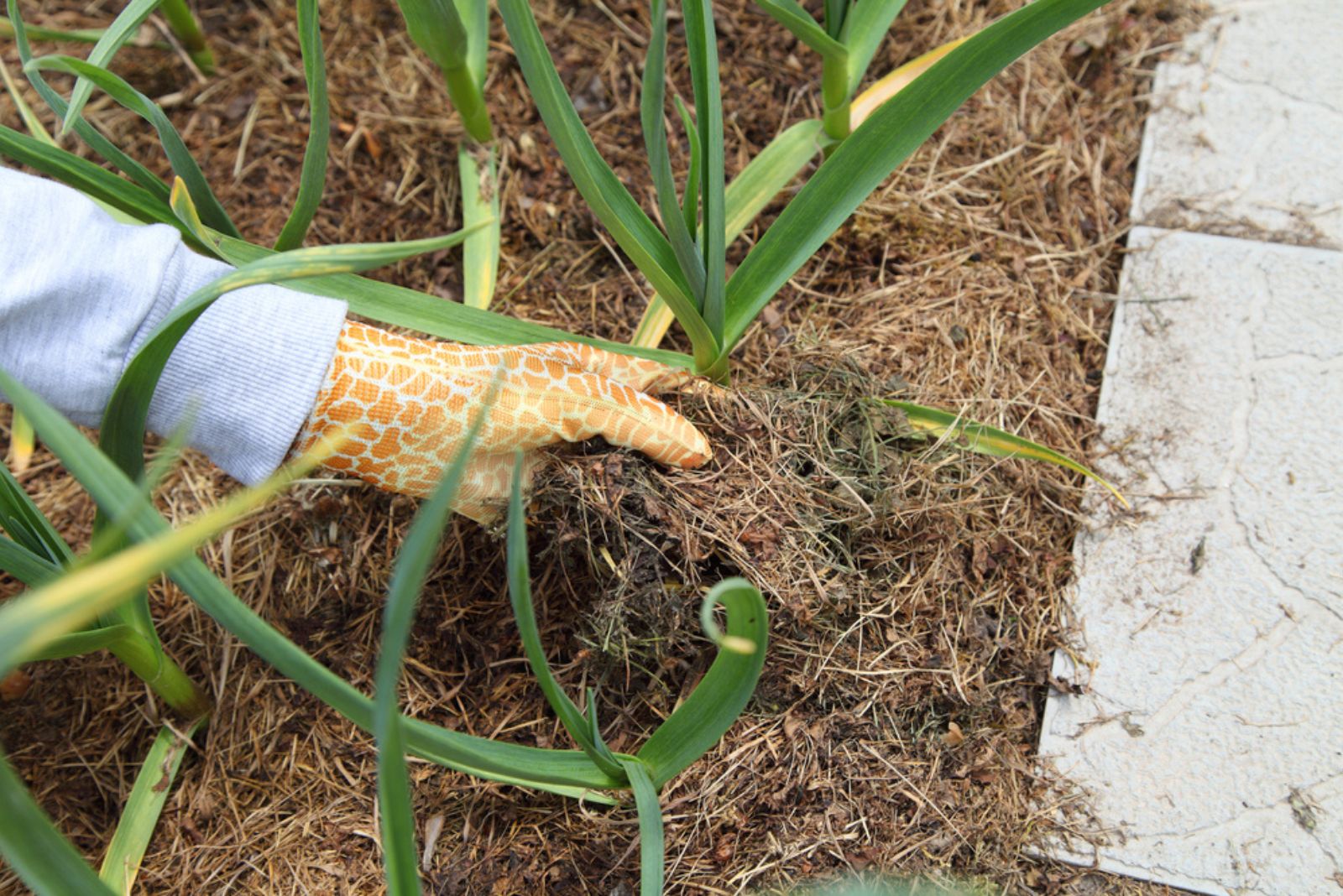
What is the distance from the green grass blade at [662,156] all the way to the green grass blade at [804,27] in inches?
5.6

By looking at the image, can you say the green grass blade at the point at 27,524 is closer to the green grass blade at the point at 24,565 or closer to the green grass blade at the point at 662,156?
the green grass blade at the point at 24,565

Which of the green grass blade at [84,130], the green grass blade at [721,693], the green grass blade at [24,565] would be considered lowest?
the green grass blade at [721,693]

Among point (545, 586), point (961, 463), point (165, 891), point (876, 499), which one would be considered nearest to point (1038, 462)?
point (961, 463)

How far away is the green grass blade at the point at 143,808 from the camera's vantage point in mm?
1016

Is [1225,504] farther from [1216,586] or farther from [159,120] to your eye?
[159,120]

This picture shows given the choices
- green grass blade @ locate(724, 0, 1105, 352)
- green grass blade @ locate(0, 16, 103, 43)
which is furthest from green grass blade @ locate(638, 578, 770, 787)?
green grass blade @ locate(0, 16, 103, 43)

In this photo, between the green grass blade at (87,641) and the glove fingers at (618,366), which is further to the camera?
the glove fingers at (618,366)

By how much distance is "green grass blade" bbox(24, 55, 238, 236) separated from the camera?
846mm

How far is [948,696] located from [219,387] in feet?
2.74

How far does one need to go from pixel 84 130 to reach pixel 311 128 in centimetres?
21

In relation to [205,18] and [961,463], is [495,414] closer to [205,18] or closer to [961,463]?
[961,463]

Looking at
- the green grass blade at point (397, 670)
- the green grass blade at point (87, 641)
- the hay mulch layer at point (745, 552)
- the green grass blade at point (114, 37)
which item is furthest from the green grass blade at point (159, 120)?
the green grass blade at point (397, 670)

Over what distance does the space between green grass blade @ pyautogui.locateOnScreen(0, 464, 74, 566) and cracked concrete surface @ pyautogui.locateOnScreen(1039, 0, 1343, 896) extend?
1.05m

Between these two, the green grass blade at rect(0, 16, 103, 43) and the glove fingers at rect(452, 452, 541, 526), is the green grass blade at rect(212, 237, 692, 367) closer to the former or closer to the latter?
the glove fingers at rect(452, 452, 541, 526)
